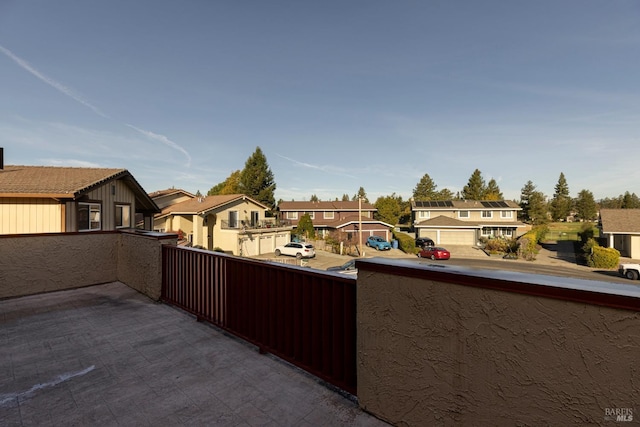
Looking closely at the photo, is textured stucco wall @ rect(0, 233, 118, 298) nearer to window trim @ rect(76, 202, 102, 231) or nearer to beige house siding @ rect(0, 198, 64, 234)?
beige house siding @ rect(0, 198, 64, 234)

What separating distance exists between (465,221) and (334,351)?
148 feet

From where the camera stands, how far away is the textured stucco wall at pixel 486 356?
5.42 ft

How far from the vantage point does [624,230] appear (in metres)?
26.9

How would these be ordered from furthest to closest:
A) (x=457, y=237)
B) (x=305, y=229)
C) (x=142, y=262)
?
(x=457, y=237) → (x=305, y=229) → (x=142, y=262)

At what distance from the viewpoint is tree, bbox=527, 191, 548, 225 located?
55781 millimetres

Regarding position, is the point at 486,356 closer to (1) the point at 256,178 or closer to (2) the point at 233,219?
(2) the point at 233,219

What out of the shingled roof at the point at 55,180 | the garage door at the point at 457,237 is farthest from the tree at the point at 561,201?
the shingled roof at the point at 55,180

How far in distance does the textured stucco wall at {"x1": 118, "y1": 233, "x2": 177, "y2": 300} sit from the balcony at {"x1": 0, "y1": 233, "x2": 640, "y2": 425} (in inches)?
28.9

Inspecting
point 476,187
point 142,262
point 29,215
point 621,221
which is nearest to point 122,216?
point 29,215

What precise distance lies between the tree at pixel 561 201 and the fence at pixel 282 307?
86.2m

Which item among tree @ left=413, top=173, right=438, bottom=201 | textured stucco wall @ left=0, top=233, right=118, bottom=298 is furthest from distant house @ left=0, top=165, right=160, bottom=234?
tree @ left=413, top=173, right=438, bottom=201

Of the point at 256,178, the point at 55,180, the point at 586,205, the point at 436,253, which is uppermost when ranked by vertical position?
the point at 256,178

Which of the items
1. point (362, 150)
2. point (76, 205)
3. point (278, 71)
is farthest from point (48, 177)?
point (362, 150)

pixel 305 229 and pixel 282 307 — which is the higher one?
pixel 282 307
